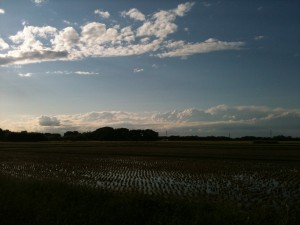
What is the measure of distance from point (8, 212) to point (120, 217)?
10.8ft

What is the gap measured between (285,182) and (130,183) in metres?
8.19

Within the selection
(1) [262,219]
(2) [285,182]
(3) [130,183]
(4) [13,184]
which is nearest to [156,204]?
(1) [262,219]

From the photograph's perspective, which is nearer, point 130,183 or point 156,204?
point 156,204

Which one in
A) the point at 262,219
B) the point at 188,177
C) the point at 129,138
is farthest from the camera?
the point at 129,138

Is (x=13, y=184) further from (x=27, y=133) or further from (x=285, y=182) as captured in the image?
(x=27, y=133)

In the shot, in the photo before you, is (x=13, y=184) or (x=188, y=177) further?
(x=188, y=177)

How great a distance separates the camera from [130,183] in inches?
776

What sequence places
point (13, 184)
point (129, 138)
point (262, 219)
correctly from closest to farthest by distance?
1. point (262, 219)
2. point (13, 184)
3. point (129, 138)

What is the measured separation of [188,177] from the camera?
21812 mm

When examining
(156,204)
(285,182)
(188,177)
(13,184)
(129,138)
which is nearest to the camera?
(156,204)

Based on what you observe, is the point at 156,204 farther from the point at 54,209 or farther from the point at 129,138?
the point at 129,138

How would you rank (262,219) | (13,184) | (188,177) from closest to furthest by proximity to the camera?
(262,219), (13,184), (188,177)

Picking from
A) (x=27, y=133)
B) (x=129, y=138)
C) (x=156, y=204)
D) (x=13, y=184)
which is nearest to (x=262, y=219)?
(x=156, y=204)

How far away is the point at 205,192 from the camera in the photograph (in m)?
15.8
